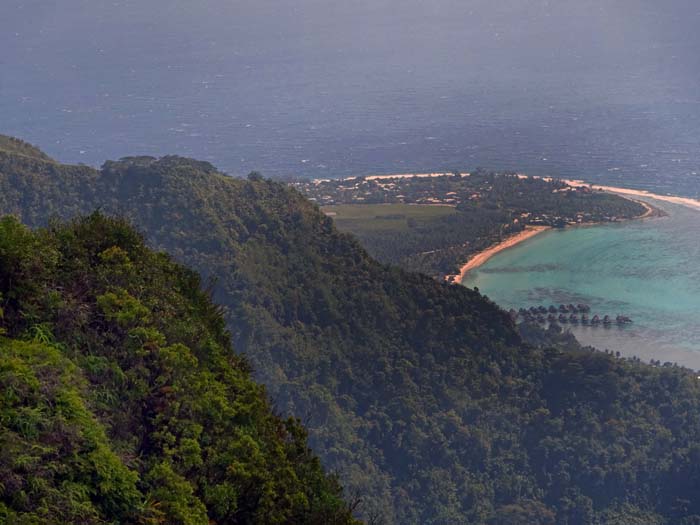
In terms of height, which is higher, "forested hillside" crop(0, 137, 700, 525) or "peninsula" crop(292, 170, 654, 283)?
"peninsula" crop(292, 170, 654, 283)

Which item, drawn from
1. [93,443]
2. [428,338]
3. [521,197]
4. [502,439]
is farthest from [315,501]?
A: [521,197]

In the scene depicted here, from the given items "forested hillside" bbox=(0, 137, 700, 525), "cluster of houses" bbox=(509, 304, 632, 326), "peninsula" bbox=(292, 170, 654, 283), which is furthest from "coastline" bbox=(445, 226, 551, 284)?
"forested hillside" bbox=(0, 137, 700, 525)

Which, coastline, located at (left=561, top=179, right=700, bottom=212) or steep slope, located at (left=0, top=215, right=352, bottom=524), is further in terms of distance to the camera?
coastline, located at (left=561, top=179, right=700, bottom=212)

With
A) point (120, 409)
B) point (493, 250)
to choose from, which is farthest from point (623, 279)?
point (120, 409)

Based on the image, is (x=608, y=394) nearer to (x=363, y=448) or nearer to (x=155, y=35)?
(x=363, y=448)

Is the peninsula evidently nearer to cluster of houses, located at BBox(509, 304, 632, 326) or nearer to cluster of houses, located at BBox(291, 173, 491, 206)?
cluster of houses, located at BBox(291, 173, 491, 206)

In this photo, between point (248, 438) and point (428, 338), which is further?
point (428, 338)

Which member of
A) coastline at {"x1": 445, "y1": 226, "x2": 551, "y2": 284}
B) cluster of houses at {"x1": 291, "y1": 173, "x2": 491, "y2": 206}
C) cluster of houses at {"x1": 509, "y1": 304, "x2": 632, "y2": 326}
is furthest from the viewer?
cluster of houses at {"x1": 291, "y1": 173, "x2": 491, "y2": 206}
